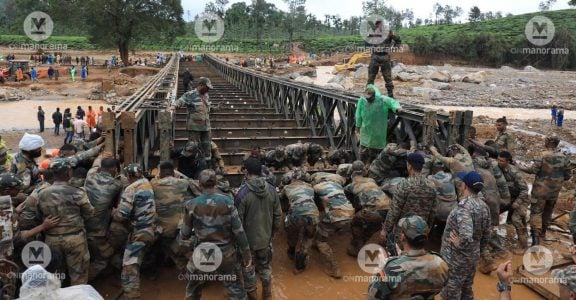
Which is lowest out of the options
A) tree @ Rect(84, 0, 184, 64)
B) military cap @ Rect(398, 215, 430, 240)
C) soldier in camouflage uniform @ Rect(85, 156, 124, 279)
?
soldier in camouflage uniform @ Rect(85, 156, 124, 279)

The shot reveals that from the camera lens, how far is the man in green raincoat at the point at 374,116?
7598mm

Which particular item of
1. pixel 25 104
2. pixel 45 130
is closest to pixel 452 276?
pixel 45 130

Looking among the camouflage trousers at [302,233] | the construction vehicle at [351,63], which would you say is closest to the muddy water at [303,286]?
the camouflage trousers at [302,233]

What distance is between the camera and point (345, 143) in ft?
31.6

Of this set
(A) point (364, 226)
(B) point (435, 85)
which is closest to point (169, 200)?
(A) point (364, 226)

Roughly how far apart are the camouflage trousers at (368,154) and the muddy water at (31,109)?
17.1 meters

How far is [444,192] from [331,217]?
1.49m

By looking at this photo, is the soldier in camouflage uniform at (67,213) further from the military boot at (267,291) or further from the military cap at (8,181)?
the military boot at (267,291)

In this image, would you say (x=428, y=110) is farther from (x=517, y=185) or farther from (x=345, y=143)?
(x=345, y=143)

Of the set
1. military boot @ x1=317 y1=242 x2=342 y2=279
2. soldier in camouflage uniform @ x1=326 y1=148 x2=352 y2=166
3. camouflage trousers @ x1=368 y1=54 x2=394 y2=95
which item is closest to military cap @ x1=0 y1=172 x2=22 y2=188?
military boot @ x1=317 y1=242 x2=342 y2=279

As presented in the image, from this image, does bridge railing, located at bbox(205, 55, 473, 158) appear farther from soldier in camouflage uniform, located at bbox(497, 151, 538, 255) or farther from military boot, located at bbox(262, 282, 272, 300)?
military boot, located at bbox(262, 282, 272, 300)

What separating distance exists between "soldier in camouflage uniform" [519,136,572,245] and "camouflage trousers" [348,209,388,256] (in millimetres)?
2945

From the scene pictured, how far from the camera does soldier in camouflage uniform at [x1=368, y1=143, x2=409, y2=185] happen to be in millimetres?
6611

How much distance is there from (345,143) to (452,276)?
536cm
